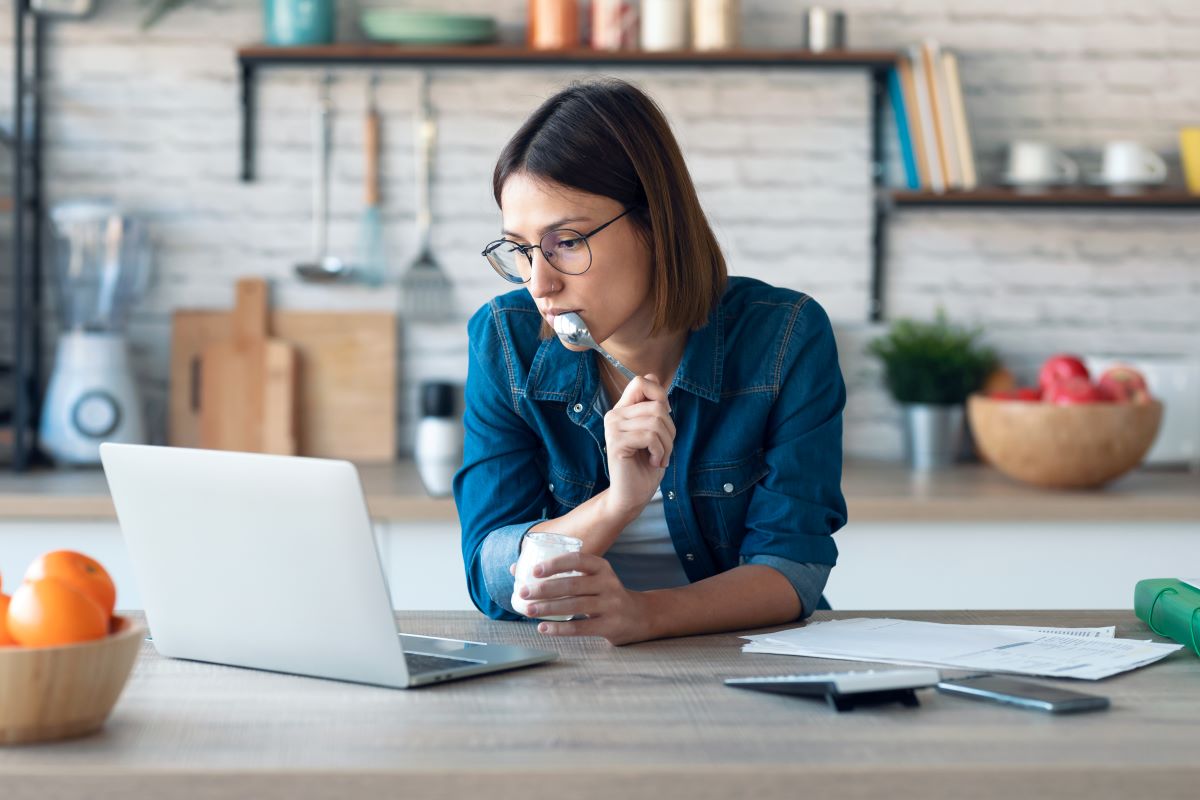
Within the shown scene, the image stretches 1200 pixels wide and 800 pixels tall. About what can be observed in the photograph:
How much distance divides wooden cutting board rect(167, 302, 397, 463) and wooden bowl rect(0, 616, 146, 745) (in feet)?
7.83

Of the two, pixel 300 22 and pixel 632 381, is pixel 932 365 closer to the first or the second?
pixel 300 22

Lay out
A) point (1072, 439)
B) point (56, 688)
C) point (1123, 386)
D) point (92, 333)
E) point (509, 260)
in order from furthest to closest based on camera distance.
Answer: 1. point (92, 333)
2. point (1123, 386)
3. point (1072, 439)
4. point (509, 260)
5. point (56, 688)

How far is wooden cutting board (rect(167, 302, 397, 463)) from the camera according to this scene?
11.2 ft

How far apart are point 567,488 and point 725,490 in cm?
21

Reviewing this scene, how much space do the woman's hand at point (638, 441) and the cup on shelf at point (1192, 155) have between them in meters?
2.37

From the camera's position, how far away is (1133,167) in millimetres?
3328

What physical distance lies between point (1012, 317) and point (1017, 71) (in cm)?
63

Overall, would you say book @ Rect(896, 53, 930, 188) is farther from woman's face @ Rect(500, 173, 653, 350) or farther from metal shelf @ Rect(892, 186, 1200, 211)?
woman's face @ Rect(500, 173, 653, 350)

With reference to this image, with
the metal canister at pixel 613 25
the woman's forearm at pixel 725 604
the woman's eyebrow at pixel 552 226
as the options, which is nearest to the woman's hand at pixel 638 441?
the woman's forearm at pixel 725 604

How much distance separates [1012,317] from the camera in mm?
3525

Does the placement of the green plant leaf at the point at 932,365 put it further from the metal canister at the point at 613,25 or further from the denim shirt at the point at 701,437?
the denim shirt at the point at 701,437

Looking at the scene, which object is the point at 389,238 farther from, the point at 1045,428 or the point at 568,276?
the point at 568,276

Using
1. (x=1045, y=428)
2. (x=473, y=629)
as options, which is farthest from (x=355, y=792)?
(x=1045, y=428)

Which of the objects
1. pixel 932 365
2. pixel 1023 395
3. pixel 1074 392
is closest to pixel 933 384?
pixel 932 365
